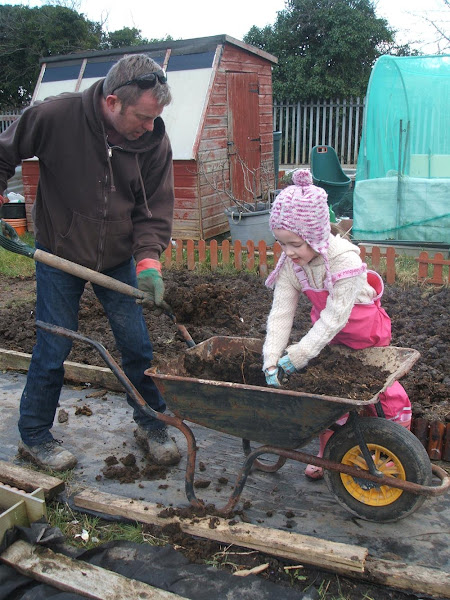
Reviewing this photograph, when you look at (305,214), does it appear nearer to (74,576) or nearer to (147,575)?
(147,575)

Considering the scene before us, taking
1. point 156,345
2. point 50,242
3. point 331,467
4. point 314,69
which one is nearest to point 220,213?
point 156,345

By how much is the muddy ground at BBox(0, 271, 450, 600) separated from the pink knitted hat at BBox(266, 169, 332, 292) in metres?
0.87

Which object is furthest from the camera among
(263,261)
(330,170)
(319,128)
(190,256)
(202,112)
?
(319,128)

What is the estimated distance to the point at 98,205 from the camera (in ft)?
9.17

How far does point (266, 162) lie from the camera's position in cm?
1120

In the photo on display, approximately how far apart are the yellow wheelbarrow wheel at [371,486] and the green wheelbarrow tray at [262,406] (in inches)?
12.0

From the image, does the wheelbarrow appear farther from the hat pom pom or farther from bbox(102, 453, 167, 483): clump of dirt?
the hat pom pom

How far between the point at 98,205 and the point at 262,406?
50.5 inches

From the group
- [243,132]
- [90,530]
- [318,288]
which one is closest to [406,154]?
[243,132]

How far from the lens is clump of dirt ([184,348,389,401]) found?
243 cm

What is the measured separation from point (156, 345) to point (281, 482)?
197 cm

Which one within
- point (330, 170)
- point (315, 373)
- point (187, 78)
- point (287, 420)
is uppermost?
point (187, 78)

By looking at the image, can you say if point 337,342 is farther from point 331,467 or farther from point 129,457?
point 129,457

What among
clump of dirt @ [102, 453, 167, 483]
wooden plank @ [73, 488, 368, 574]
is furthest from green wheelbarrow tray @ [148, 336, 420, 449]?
clump of dirt @ [102, 453, 167, 483]
